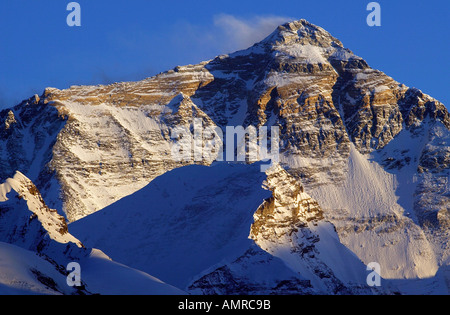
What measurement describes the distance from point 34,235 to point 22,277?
6046 cm

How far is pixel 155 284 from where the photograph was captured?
179 m

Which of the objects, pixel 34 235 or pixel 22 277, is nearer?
pixel 22 277
